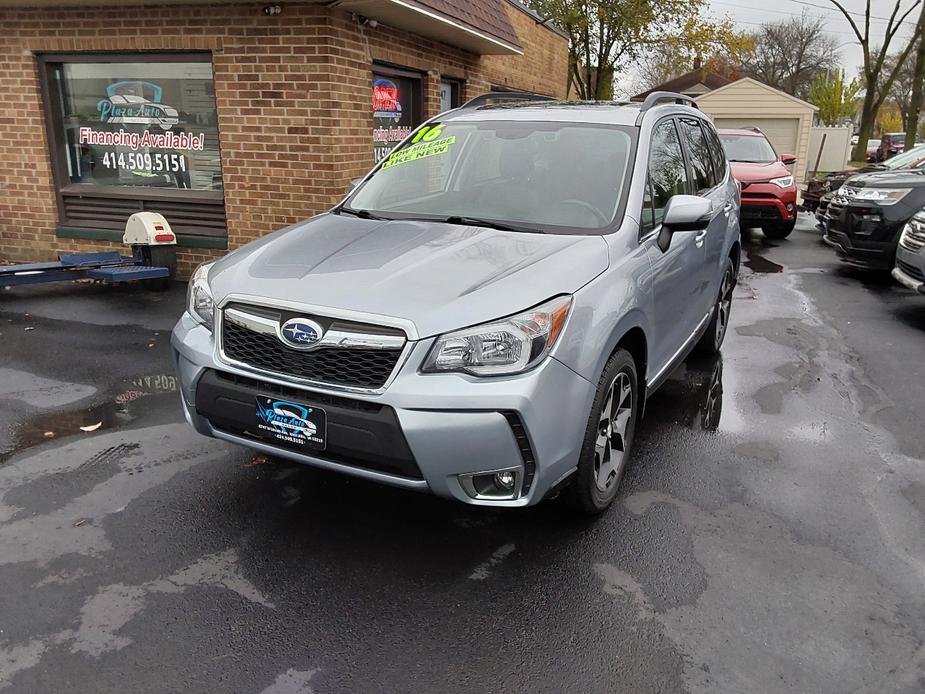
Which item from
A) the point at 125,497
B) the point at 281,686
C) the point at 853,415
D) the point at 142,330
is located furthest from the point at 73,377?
the point at 853,415

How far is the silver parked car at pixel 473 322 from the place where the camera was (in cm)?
289

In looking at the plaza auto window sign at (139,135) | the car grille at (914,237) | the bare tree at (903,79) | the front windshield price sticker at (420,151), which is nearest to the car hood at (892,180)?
the car grille at (914,237)

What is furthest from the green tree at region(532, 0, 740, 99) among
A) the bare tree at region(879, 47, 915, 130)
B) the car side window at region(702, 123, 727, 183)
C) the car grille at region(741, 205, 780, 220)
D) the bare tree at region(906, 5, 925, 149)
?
the bare tree at region(879, 47, 915, 130)

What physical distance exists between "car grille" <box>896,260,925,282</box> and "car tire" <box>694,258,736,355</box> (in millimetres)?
2206

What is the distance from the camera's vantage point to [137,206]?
8781mm

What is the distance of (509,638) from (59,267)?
652 centimetres

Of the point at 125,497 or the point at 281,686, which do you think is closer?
the point at 281,686

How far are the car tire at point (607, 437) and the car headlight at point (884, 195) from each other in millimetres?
6789

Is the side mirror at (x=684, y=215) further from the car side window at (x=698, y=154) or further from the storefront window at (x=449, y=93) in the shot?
the storefront window at (x=449, y=93)

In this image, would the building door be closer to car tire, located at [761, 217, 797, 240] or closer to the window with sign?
the window with sign

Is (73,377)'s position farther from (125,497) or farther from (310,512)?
(310,512)

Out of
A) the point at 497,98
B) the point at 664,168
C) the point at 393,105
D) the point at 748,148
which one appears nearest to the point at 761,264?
the point at 748,148

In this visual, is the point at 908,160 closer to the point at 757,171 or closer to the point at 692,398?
the point at 757,171

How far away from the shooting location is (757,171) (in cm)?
1293
